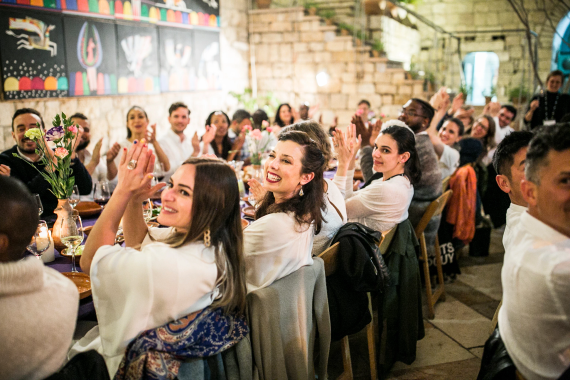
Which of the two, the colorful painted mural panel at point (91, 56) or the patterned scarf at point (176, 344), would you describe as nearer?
the patterned scarf at point (176, 344)

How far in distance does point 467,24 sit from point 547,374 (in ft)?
34.2

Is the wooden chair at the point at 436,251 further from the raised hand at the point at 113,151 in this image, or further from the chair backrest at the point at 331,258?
the raised hand at the point at 113,151

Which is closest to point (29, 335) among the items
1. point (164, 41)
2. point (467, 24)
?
point (164, 41)

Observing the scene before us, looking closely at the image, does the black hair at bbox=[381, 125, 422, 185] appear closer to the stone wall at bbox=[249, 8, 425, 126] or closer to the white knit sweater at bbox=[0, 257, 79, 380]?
the white knit sweater at bbox=[0, 257, 79, 380]

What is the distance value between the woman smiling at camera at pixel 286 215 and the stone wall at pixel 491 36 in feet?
27.6

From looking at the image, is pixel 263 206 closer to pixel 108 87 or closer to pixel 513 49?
pixel 108 87

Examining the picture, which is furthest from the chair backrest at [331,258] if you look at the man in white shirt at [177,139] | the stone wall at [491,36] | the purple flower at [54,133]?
the stone wall at [491,36]

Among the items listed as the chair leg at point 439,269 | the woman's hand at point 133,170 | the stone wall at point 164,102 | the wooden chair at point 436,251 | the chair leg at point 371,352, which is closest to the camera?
the woman's hand at point 133,170

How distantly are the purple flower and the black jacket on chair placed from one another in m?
1.39

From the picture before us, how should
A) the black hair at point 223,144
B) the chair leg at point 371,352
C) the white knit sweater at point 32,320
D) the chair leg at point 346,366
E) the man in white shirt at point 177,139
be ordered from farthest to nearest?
the black hair at point 223,144, the man in white shirt at point 177,139, the chair leg at point 371,352, the chair leg at point 346,366, the white knit sweater at point 32,320

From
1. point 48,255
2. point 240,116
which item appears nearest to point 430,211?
point 48,255

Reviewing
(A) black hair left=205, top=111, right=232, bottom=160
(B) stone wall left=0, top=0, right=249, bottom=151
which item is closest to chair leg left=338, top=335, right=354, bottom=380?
(A) black hair left=205, top=111, right=232, bottom=160

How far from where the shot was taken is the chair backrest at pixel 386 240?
2.39 metres

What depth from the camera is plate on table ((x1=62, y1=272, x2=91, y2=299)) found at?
1740 millimetres
